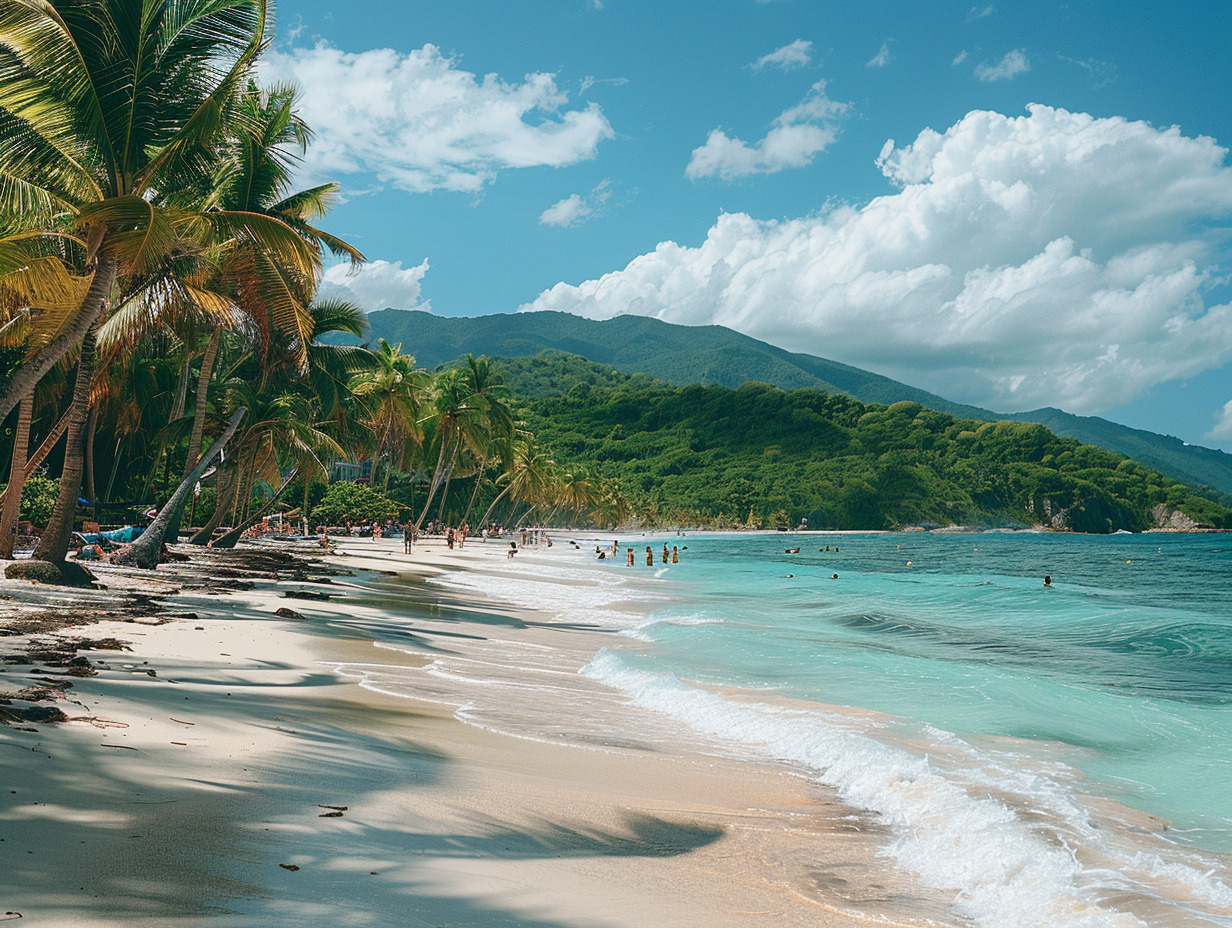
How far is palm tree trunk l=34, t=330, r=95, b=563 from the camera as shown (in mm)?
11836

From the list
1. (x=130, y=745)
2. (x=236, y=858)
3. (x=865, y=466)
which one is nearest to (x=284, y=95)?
(x=130, y=745)

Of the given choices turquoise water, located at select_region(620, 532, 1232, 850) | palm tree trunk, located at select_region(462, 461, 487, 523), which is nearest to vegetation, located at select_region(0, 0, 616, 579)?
turquoise water, located at select_region(620, 532, 1232, 850)

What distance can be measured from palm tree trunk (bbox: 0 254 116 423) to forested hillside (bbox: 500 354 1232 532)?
130637 millimetres

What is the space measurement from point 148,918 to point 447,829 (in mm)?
1586

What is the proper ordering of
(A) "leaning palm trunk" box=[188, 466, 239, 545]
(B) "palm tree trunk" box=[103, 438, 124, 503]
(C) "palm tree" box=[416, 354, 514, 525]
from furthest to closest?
(C) "palm tree" box=[416, 354, 514, 525] < (B) "palm tree trunk" box=[103, 438, 124, 503] < (A) "leaning palm trunk" box=[188, 466, 239, 545]

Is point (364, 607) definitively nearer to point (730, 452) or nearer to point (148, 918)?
point (148, 918)

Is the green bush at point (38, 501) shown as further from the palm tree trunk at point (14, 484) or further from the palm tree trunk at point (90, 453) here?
the palm tree trunk at point (14, 484)

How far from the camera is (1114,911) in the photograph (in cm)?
391

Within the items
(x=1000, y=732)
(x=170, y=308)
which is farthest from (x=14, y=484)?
(x=1000, y=732)

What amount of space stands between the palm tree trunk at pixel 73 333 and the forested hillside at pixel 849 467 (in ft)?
429

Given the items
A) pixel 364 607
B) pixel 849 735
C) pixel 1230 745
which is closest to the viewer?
pixel 849 735

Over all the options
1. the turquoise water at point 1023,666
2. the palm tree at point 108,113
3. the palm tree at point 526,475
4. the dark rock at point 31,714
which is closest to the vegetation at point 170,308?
the palm tree at point 108,113

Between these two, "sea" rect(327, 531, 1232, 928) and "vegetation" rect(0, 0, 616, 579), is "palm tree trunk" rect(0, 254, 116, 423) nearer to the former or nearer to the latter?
"vegetation" rect(0, 0, 616, 579)

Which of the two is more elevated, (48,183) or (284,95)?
(284,95)
